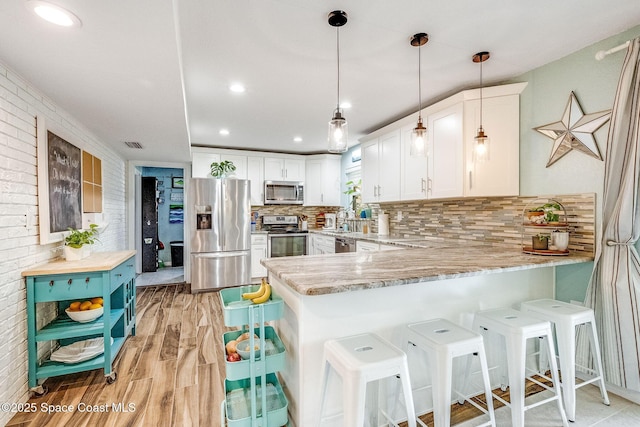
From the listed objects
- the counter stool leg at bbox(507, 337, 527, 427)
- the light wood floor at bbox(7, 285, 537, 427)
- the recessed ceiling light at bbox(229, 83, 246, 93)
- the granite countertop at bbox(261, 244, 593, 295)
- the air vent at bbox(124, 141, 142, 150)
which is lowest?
the light wood floor at bbox(7, 285, 537, 427)

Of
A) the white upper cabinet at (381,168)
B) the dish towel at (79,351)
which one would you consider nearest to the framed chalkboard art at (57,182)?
the dish towel at (79,351)

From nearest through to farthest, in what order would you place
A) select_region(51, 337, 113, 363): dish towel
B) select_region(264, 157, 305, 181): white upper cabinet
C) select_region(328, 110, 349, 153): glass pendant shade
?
select_region(328, 110, 349, 153): glass pendant shade
select_region(51, 337, 113, 363): dish towel
select_region(264, 157, 305, 181): white upper cabinet

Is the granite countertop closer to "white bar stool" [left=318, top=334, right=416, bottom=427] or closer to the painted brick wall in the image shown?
Answer: "white bar stool" [left=318, top=334, right=416, bottom=427]

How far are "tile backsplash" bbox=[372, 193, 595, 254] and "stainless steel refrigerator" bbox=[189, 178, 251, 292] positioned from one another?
92.7 inches

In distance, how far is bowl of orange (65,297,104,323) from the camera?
2.18 m

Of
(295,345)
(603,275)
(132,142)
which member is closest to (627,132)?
(603,275)

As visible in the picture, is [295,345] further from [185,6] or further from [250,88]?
[250,88]

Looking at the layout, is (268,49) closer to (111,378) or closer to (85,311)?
(85,311)

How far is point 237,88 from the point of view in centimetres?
279

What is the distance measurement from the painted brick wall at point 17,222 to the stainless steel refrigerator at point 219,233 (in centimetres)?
226

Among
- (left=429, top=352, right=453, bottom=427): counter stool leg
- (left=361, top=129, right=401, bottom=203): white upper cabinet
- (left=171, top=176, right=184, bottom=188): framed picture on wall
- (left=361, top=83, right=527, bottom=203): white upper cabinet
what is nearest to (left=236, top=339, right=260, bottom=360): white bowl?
(left=429, top=352, right=453, bottom=427): counter stool leg

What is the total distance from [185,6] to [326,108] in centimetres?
187

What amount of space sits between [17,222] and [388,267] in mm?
2317

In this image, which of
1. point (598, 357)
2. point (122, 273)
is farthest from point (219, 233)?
point (598, 357)
